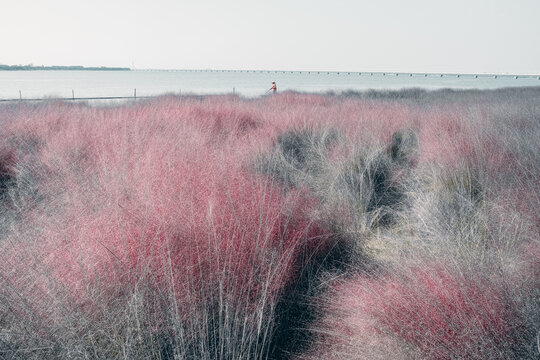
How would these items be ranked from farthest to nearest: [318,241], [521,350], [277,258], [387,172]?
[387,172] → [318,241] → [277,258] → [521,350]

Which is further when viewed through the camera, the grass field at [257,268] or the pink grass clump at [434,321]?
the grass field at [257,268]

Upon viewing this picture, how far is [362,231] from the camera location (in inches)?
157

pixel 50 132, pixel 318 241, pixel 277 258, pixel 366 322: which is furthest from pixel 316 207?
pixel 50 132

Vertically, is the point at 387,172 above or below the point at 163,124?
below

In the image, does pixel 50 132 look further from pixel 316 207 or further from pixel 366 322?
pixel 366 322

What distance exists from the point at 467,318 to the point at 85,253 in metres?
2.20

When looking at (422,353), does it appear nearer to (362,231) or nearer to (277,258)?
(277,258)

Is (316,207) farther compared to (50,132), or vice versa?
(50,132)

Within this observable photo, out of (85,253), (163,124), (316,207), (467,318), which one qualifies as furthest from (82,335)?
(163,124)

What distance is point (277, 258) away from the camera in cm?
267

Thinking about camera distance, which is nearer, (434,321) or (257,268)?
(434,321)

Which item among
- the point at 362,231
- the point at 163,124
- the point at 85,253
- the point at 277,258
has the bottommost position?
the point at 362,231

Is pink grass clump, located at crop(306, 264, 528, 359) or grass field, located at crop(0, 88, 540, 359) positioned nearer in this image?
pink grass clump, located at crop(306, 264, 528, 359)

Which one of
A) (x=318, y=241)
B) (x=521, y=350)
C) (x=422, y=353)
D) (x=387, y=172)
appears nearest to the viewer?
(x=521, y=350)
